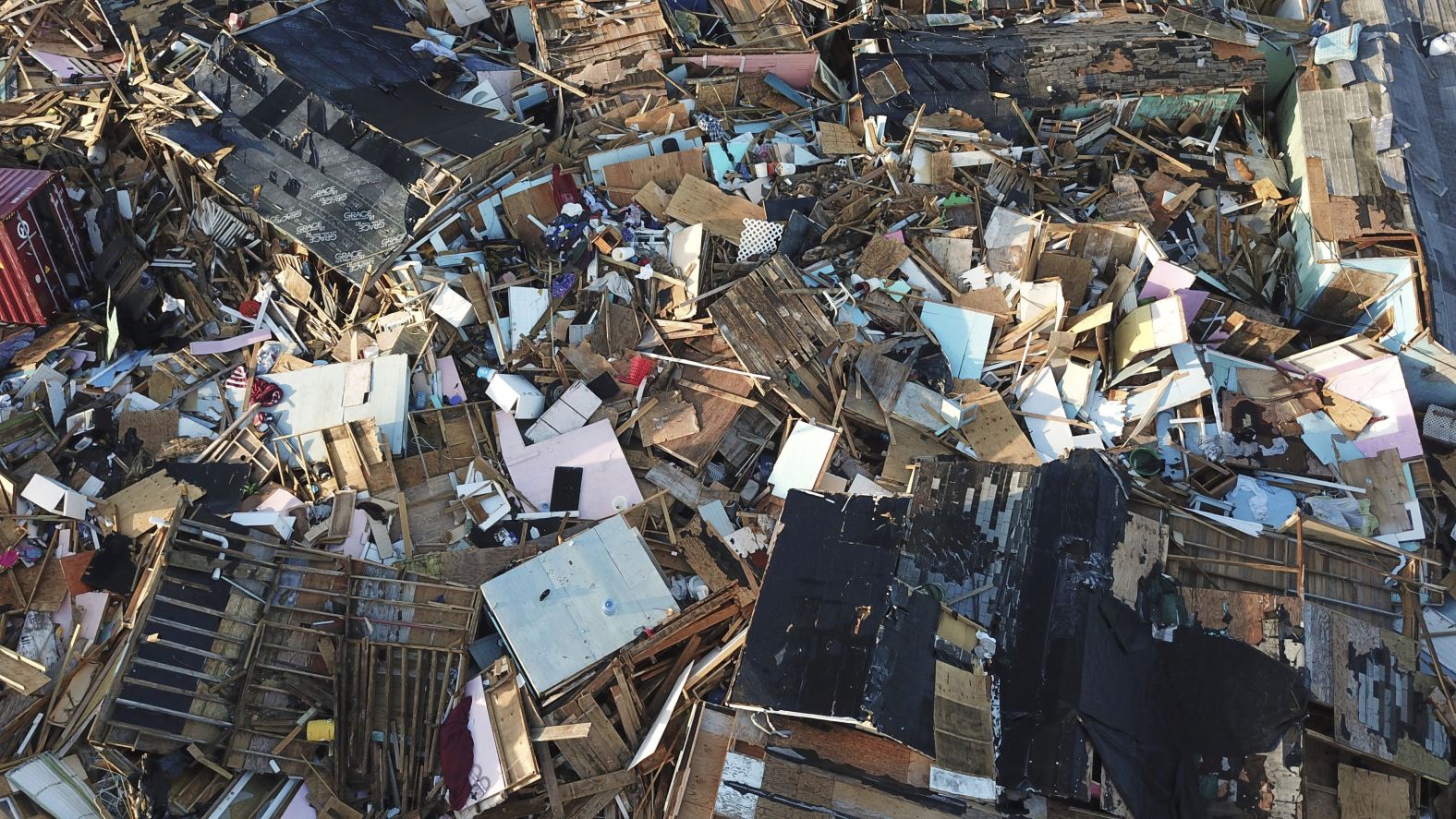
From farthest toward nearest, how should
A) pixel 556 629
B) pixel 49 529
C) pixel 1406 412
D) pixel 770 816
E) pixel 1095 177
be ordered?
pixel 1095 177 → pixel 1406 412 → pixel 49 529 → pixel 556 629 → pixel 770 816

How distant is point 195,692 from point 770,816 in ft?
25.9

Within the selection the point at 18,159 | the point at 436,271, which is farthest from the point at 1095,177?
the point at 18,159

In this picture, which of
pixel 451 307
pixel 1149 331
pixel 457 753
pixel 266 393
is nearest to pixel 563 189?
pixel 451 307

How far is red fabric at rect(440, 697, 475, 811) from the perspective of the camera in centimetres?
1266

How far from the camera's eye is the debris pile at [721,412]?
39.3 ft

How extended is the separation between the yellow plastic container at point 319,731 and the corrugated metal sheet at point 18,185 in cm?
1073

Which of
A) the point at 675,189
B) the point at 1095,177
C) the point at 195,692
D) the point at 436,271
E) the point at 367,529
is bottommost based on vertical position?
the point at 195,692

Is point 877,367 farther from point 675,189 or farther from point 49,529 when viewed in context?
point 49,529

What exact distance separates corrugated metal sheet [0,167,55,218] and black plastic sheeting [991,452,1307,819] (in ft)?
58.2

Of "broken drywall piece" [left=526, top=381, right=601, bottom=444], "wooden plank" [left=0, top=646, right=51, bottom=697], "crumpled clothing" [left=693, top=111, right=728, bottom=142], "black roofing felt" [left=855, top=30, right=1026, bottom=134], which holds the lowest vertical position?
"wooden plank" [left=0, top=646, right=51, bottom=697]

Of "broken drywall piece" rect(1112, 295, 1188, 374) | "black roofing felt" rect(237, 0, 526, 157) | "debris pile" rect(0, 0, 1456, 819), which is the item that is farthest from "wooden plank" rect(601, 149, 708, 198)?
"broken drywall piece" rect(1112, 295, 1188, 374)

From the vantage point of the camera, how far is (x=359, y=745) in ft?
42.9

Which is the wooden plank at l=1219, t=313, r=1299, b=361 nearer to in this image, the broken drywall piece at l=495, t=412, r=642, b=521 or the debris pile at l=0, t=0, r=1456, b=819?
the debris pile at l=0, t=0, r=1456, b=819

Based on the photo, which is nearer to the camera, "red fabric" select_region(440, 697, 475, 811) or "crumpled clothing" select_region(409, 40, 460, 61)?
"red fabric" select_region(440, 697, 475, 811)
